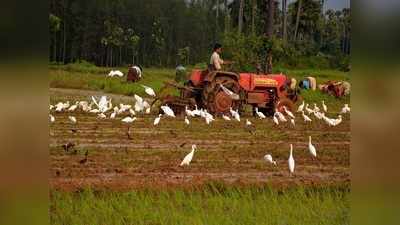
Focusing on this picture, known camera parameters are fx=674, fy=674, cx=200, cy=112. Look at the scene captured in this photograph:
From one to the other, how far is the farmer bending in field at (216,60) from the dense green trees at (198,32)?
0.05 meters

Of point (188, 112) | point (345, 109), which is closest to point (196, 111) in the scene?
point (188, 112)

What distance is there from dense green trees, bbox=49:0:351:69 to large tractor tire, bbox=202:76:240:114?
166 mm

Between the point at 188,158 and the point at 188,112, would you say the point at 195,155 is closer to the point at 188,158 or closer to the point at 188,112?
the point at 188,158

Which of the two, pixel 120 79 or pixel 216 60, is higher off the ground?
pixel 216 60

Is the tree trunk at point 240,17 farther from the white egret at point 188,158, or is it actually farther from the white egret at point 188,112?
the white egret at point 188,158

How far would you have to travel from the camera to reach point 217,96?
493 centimetres

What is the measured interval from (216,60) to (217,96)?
0.27 meters

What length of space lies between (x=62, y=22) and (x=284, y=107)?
170cm

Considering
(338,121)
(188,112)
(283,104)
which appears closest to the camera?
(338,121)

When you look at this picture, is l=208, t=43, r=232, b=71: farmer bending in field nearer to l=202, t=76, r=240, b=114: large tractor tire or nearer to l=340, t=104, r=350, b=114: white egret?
l=202, t=76, r=240, b=114: large tractor tire

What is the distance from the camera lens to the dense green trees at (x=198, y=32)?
4.64 m
